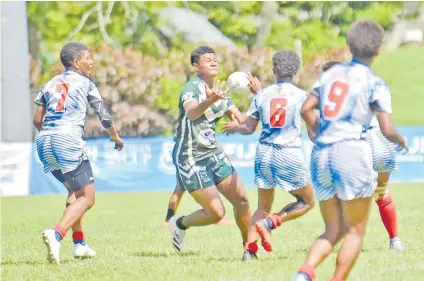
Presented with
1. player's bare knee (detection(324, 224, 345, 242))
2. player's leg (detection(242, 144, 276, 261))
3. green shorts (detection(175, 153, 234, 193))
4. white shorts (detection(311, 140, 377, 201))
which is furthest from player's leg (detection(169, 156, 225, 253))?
white shorts (detection(311, 140, 377, 201))

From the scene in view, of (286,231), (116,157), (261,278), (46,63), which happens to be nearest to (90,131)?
(46,63)

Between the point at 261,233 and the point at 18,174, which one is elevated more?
the point at 261,233

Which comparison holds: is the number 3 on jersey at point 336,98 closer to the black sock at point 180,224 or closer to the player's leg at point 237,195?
the player's leg at point 237,195

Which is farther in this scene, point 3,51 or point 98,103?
point 3,51

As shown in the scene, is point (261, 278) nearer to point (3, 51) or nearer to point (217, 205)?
point (217, 205)

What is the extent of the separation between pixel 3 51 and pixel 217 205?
1822 centimetres

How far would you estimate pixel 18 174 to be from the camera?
23.7 m

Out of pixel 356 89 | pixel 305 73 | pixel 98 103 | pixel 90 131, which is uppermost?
pixel 356 89

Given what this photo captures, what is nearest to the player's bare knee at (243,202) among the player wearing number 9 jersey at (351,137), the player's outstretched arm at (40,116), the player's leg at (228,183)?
the player's leg at (228,183)

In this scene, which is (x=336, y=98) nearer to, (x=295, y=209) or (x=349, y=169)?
(x=349, y=169)

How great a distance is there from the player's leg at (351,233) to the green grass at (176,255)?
122 centimetres

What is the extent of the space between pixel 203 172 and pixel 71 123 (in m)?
1.43

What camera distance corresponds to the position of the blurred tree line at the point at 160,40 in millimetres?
30266

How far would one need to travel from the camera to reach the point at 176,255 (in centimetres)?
1012
